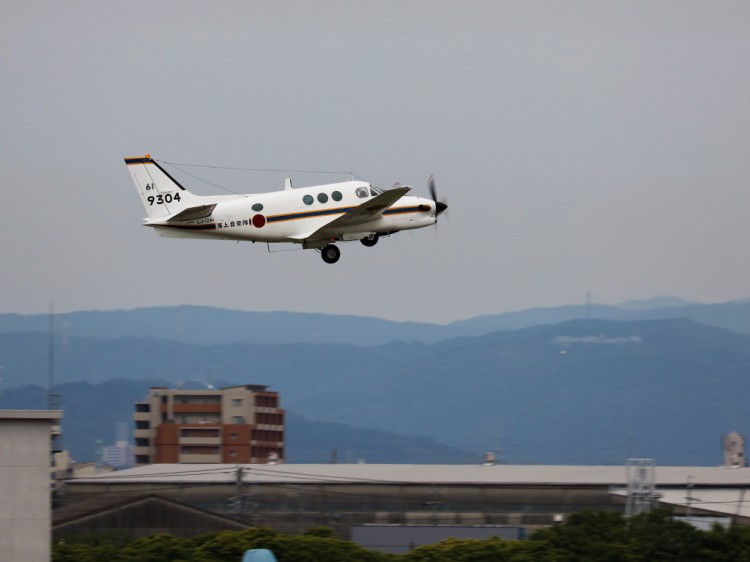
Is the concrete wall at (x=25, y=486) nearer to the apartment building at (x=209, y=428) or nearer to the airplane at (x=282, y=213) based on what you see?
the airplane at (x=282, y=213)

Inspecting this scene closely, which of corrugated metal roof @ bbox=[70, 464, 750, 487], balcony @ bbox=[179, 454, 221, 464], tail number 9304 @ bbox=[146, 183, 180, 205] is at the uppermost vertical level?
tail number 9304 @ bbox=[146, 183, 180, 205]

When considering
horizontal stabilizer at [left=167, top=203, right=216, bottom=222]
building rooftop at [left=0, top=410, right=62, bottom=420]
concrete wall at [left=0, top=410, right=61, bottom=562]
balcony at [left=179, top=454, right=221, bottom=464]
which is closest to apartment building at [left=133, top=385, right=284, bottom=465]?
balcony at [left=179, top=454, right=221, bottom=464]

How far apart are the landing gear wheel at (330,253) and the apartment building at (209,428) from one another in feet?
438

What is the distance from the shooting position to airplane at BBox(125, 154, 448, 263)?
55438 millimetres

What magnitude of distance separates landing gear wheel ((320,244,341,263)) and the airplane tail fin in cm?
663

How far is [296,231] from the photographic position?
186 ft

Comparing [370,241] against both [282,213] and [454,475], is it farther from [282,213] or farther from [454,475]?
[454,475]

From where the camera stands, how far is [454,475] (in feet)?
286

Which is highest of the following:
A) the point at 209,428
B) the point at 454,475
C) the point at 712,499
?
the point at 209,428

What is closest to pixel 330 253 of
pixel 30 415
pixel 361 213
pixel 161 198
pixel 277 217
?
pixel 361 213

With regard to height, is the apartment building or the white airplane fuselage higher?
the white airplane fuselage

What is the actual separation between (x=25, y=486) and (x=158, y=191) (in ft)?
69.8

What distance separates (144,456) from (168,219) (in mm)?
149951

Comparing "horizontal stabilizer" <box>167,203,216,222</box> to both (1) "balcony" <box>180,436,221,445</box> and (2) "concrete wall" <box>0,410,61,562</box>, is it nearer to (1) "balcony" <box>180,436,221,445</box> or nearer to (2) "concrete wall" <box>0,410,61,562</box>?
(2) "concrete wall" <box>0,410,61,562</box>
